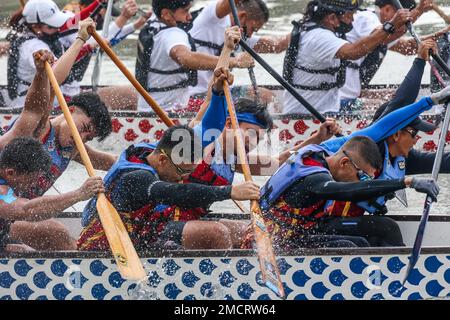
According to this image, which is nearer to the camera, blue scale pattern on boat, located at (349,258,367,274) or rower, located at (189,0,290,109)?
blue scale pattern on boat, located at (349,258,367,274)

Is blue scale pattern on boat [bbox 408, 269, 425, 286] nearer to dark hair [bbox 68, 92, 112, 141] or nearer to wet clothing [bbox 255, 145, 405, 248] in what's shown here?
wet clothing [bbox 255, 145, 405, 248]

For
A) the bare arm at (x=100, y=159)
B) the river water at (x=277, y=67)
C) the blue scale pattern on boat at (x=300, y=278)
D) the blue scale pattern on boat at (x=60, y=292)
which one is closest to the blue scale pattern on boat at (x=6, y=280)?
the blue scale pattern on boat at (x=60, y=292)

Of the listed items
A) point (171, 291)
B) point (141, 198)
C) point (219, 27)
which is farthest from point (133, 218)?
point (219, 27)

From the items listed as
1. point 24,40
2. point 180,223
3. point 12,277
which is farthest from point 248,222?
point 24,40

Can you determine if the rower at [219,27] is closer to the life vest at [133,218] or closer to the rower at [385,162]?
the rower at [385,162]

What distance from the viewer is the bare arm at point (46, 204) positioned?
18.5 feet

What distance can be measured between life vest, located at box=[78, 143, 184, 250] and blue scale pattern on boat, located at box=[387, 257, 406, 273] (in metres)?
1.04

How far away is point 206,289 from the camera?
5629 millimetres

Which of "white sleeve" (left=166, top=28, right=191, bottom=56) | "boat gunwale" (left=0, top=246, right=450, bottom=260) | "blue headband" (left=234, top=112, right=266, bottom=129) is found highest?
"blue headband" (left=234, top=112, right=266, bottom=129)

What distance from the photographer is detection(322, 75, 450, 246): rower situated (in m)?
5.93

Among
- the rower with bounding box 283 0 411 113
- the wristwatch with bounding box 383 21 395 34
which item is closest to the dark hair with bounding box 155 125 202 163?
the wristwatch with bounding box 383 21 395 34

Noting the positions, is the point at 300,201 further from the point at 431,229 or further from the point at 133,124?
the point at 133,124

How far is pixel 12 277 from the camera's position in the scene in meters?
5.64

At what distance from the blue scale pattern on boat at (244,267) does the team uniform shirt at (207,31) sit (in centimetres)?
340
